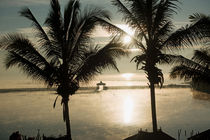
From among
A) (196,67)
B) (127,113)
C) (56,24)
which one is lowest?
(127,113)

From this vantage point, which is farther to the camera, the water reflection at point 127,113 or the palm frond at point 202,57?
the water reflection at point 127,113

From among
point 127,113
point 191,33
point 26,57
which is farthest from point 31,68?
point 127,113

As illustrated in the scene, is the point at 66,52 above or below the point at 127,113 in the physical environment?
above

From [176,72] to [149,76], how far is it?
2375 mm

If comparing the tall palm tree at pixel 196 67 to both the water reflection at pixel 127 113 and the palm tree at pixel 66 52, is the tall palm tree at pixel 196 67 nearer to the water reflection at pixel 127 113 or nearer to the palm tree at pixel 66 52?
the palm tree at pixel 66 52

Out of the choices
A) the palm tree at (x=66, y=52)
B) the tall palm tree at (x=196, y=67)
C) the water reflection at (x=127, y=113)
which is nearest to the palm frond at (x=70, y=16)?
the palm tree at (x=66, y=52)

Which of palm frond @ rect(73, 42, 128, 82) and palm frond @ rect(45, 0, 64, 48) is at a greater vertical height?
palm frond @ rect(45, 0, 64, 48)

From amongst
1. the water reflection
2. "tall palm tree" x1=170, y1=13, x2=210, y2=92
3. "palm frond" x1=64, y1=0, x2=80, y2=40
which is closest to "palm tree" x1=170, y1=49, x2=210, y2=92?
"tall palm tree" x1=170, y1=13, x2=210, y2=92

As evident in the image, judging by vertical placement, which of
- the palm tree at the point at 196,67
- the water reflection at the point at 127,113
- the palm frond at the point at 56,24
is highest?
the palm frond at the point at 56,24

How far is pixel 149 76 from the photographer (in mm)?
15008

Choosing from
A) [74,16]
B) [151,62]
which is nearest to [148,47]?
[151,62]

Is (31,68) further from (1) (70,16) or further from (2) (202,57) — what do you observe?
(2) (202,57)

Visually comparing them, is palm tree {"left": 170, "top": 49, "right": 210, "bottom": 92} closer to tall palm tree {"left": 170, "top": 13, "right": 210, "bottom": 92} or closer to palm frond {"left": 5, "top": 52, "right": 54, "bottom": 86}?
tall palm tree {"left": 170, "top": 13, "right": 210, "bottom": 92}

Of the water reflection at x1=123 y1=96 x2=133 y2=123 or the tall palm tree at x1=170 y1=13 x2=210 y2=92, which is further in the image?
the water reflection at x1=123 y1=96 x2=133 y2=123
